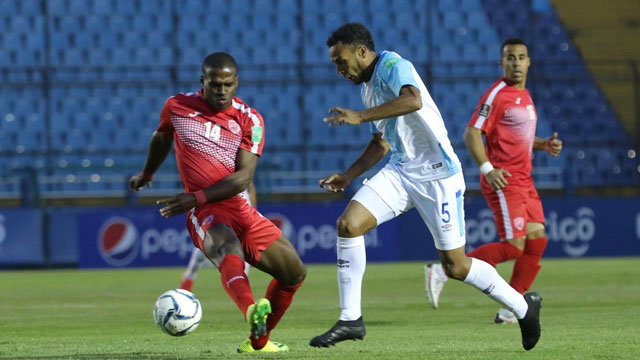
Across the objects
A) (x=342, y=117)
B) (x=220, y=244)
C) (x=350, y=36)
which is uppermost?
(x=350, y=36)

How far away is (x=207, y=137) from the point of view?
6973 mm

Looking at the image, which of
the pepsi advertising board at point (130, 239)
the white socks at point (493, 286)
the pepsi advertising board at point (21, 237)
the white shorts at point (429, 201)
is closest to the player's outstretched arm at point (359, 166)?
the white shorts at point (429, 201)

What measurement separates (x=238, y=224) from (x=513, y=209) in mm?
3214

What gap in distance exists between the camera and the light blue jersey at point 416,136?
6.73 metres

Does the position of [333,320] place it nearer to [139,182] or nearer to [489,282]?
[139,182]

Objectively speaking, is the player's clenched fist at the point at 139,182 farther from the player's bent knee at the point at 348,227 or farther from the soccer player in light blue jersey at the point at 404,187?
the player's bent knee at the point at 348,227

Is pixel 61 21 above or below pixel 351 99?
above

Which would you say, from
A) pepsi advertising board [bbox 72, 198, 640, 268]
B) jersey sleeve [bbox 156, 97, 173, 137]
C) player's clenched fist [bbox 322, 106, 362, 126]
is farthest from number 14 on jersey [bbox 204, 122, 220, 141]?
pepsi advertising board [bbox 72, 198, 640, 268]

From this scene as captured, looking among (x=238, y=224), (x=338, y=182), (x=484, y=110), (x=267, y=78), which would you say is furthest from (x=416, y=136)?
(x=267, y=78)

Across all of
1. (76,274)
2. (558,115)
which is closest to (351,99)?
(558,115)

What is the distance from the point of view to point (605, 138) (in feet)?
77.0

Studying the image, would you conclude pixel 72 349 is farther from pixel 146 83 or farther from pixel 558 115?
pixel 558 115

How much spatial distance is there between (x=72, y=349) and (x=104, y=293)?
666 centimetres

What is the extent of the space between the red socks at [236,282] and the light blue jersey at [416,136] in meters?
1.29
